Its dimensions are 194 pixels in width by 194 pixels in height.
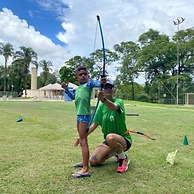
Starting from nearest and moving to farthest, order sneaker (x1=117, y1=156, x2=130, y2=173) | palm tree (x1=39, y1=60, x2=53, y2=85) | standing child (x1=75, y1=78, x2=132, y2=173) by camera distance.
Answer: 1. standing child (x1=75, y1=78, x2=132, y2=173)
2. sneaker (x1=117, y1=156, x2=130, y2=173)
3. palm tree (x1=39, y1=60, x2=53, y2=85)

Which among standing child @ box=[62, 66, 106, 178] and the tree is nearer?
standing child @ box=[62, 66, 106, 178]

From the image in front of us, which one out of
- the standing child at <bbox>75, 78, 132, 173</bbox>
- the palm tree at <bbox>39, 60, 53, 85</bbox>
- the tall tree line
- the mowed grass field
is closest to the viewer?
the mowed grass field

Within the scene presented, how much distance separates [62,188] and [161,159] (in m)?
2.07

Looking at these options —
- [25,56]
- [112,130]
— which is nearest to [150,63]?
[25,56]

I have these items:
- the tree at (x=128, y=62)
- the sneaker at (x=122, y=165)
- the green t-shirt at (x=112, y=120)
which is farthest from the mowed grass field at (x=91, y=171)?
the tree at (x=128, y=62)

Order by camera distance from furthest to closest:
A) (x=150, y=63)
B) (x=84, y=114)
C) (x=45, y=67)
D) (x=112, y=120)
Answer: (x=45, y=67)
(x=150, y=63)
(x=112, y=120)
(x=84, y=114)

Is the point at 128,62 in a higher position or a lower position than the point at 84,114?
higher

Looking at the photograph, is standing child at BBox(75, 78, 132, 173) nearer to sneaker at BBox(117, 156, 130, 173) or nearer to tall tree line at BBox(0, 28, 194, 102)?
sneaker at BBox(117, 156, 130, 173)

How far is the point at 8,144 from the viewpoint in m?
5.70

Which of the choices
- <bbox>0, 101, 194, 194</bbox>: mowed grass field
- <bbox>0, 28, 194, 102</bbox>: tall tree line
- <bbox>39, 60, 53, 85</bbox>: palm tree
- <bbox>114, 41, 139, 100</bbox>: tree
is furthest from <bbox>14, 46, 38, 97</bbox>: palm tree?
<bbox>0, 101, 194, 194</bbox>: mowed grass field

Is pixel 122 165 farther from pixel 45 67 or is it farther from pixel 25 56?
pixel 45 67

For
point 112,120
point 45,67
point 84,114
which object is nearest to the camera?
point 84,114

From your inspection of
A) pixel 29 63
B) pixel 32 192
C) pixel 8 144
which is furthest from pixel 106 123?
pixel 29 63

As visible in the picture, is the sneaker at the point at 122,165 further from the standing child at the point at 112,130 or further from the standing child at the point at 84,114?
the standing child at the point at 84,114
